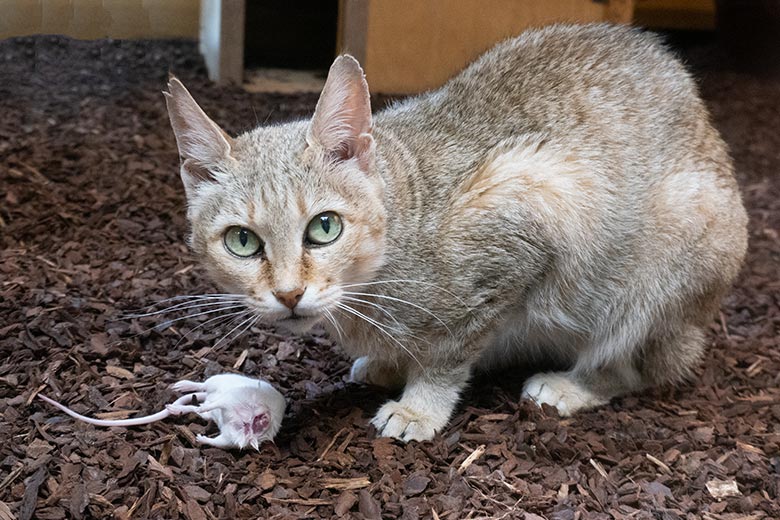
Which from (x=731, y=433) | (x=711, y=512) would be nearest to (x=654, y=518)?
(x=711, y=512)

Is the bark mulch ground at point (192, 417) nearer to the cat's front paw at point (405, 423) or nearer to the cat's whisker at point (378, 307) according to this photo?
the cat's front paw at point (405, 423)

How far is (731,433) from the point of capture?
3.28 metres

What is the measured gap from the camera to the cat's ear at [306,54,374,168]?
2.74 m

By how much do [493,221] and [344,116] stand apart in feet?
2.29

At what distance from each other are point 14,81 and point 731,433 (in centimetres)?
375

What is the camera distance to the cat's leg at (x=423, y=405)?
3.14 meters

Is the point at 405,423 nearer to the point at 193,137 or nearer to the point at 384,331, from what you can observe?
the point at 384,331

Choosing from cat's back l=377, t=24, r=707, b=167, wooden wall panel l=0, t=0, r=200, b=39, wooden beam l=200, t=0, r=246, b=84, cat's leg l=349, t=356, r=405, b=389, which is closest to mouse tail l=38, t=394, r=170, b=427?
cat's leg l=349, t=356, r=405, b=389

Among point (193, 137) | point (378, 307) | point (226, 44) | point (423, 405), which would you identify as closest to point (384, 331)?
point (378, 307)

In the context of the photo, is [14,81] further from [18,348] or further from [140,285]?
[18,348]

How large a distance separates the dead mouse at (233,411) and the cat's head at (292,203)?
0.33m

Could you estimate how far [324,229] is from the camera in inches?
111

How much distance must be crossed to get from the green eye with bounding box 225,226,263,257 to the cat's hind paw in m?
1.34

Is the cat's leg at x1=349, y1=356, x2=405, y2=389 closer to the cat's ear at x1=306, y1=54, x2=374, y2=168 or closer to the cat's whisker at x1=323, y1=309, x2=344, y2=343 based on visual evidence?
the cat's whisker at x1=323, y1=309, x2=344, y2=343
